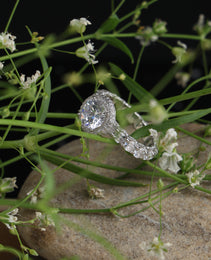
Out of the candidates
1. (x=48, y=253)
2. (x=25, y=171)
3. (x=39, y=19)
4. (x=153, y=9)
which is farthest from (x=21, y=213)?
(x=153, y=9)

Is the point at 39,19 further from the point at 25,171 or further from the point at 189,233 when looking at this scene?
the point at 189,233

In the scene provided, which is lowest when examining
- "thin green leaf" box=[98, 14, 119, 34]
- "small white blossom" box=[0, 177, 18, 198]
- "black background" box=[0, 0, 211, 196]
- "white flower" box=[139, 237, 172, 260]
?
"white flower" box=[139, 237, 172, 260]

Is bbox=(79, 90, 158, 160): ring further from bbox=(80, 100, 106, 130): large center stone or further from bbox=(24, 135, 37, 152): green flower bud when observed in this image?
bbox=(24, 135, 37, 152): green flower bud

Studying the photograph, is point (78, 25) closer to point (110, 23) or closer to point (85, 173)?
point (110, 23)

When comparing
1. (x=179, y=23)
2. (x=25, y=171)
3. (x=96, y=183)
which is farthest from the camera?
(x=179, y=23)

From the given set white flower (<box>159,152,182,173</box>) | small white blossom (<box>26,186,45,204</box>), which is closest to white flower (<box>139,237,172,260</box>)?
white flower (<box>159,152,182,173</box>)

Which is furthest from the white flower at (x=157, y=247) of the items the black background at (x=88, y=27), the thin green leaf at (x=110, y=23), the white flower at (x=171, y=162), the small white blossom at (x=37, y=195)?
the black background at (x=88, y=27)

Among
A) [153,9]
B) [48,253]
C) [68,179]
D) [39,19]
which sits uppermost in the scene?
[153,9]
